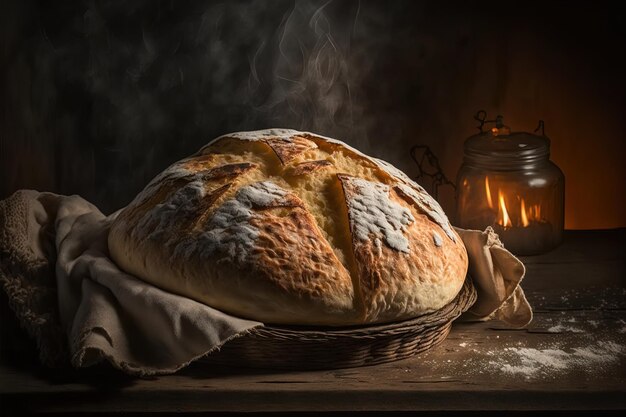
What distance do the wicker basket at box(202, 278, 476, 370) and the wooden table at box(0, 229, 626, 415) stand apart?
0.7 inches

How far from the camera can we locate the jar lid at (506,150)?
228 cm

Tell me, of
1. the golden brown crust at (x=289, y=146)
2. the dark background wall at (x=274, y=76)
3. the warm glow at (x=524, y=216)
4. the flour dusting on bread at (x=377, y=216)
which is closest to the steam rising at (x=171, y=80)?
the dark background wall at (x=274, y=76)

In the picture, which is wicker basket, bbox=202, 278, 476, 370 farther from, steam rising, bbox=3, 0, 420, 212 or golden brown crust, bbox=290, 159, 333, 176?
steam rising, bbox=3, 0, 420, 212

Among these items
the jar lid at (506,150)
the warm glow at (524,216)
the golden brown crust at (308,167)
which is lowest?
the warm glow at (524,216)

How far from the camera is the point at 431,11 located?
250 cm

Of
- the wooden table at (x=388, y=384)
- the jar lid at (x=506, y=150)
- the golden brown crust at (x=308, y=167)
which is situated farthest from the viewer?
the jar lid at (x=506, y=150)

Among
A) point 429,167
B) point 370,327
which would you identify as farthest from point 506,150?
point 370,327

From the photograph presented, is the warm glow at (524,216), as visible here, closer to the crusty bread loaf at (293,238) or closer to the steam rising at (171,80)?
the steam rising at (171,80)

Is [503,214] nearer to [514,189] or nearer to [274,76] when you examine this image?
[514,189]

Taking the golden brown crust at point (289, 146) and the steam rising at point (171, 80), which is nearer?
the golden brown crust at point (289, 146)

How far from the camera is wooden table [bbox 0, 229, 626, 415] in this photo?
1.46m

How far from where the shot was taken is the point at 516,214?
2.33m

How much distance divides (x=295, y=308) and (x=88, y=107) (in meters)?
Answer: 1.27

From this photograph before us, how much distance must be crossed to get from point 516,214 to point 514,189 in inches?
2.6
